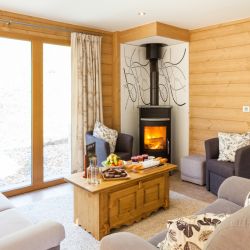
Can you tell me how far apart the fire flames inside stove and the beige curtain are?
901 mm

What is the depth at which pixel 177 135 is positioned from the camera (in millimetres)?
5160

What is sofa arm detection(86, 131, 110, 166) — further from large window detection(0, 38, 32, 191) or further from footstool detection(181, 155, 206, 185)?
footstool detection(181, 155, 206, 185)

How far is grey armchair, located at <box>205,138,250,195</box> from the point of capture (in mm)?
3516

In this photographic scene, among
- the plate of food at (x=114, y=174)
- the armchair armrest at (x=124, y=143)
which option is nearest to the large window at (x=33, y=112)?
the armchair armrest at (x=124, y=143)

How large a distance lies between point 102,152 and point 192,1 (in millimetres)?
2392

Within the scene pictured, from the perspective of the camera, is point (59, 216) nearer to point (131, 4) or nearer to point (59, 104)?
point (59, 104)

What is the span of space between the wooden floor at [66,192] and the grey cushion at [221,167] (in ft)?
1.17

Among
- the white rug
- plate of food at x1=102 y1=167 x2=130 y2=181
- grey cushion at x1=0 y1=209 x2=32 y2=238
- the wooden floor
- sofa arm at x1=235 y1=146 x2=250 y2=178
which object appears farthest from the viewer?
the wooden floor

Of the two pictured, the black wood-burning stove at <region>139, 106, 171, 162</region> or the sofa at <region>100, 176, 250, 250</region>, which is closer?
the sofa at <region>100, 176, 250, 250</region>

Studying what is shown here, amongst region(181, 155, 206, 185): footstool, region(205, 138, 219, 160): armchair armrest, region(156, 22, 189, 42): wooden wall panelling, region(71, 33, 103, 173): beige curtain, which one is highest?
region(156, 22, 189, 42): wooden wall panelling

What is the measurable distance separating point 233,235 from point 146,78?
15.1 feet

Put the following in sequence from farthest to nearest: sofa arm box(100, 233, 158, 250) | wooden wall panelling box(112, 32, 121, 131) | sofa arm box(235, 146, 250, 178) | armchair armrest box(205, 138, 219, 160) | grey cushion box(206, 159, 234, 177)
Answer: wooden wall panelling box(112, 32, 121, 131) → armchair armrest box(205, 138, 219, 160) → grey cushion box(206, 159, 234, 177) → sofa arm box(235, 146, 250, 178) → sofa arm box(100, 233, 158, 250)

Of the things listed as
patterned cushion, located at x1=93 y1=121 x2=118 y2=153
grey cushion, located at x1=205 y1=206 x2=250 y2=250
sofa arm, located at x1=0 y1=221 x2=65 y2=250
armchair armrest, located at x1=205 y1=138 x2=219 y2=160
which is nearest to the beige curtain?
patterned cushion, located at x1=93 y1=121 x2=118 y2=153

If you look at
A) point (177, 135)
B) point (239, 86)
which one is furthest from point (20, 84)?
point (239, 86)
